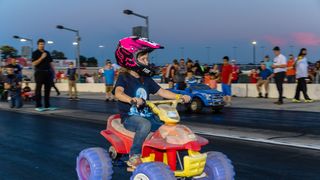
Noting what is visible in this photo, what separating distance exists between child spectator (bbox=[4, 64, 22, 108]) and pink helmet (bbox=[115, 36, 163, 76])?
12.0 meters

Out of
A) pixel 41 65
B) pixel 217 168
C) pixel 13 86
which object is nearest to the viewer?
pixel 217 168

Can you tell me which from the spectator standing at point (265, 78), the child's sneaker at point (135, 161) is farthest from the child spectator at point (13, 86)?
the child's sneaker at point (135, 161)

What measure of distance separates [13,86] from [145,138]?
12.5m

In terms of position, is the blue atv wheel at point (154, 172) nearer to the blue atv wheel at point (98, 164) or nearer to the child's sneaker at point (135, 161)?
the child's sneaker at point (135, 161)

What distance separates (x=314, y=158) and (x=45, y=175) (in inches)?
151

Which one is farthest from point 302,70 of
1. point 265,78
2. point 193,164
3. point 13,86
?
point 193,164

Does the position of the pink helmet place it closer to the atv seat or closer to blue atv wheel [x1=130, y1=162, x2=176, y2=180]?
the atv seat

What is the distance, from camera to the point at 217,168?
14.1 feet

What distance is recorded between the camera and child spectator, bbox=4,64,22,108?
52.0ft

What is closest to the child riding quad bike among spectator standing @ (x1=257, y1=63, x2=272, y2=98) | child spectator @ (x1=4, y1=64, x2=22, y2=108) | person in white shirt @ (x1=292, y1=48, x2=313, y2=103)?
child spectator @ (x1=4, y1=64, x2=22, y2=108)

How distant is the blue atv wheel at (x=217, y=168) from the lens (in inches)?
169

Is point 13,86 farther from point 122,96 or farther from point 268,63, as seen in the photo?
point 122,96

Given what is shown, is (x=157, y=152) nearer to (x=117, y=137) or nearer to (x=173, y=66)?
(x=117, y=137)

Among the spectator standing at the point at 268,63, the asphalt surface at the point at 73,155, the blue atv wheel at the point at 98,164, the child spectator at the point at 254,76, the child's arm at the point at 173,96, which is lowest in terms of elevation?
the asphalt surface at the point at 73,155
